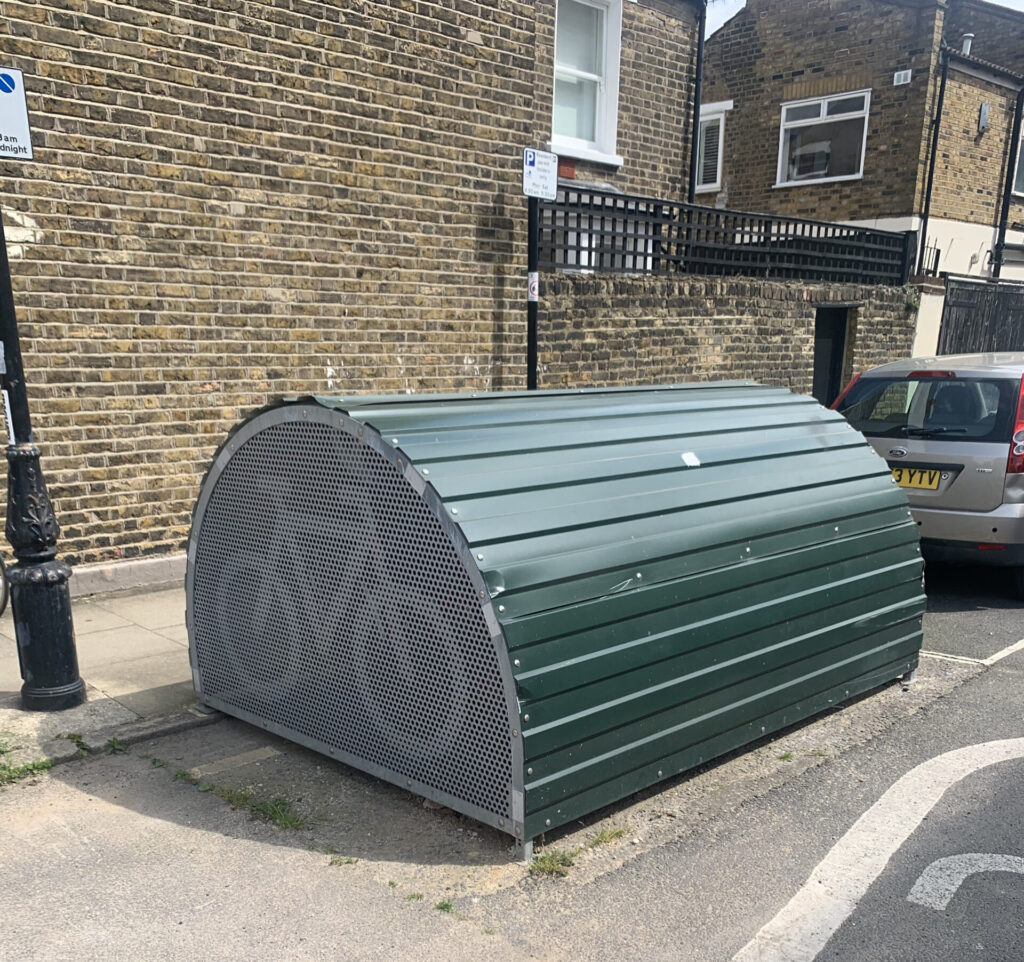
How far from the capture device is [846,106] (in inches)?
672

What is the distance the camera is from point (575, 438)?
3.67 m

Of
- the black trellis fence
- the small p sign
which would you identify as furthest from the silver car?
the black trellis fence

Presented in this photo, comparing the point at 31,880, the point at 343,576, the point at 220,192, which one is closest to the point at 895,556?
the point at 343,576

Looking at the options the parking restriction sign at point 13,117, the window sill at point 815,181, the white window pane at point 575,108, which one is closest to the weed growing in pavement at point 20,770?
the parking restriction sign at point 13,117

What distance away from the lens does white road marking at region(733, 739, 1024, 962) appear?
2762 mm

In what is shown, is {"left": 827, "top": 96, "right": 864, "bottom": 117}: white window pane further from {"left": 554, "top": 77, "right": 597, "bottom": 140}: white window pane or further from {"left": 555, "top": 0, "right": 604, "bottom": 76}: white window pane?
{"left": 554, "top": 77, "right": 597, "bottom": 140}: white window pane

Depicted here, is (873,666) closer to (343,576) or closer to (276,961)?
(343,576)

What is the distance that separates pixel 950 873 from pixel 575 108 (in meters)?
10.5

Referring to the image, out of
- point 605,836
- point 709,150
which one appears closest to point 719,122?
point 709,150

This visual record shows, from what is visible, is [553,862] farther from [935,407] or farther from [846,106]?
[846,106]

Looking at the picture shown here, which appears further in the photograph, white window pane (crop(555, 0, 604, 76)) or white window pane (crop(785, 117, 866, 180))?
white window pane (crop(785, 117, 866, 180))

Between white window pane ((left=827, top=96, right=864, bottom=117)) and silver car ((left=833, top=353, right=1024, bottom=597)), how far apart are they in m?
12.0

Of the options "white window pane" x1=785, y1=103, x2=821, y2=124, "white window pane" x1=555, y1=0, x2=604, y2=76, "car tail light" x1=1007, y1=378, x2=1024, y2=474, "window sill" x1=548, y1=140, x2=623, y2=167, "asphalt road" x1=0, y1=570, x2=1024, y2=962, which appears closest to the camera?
"asphalt road" x1=0, y1=570, x2=1024, y2=962

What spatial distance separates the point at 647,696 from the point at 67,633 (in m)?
2.82
